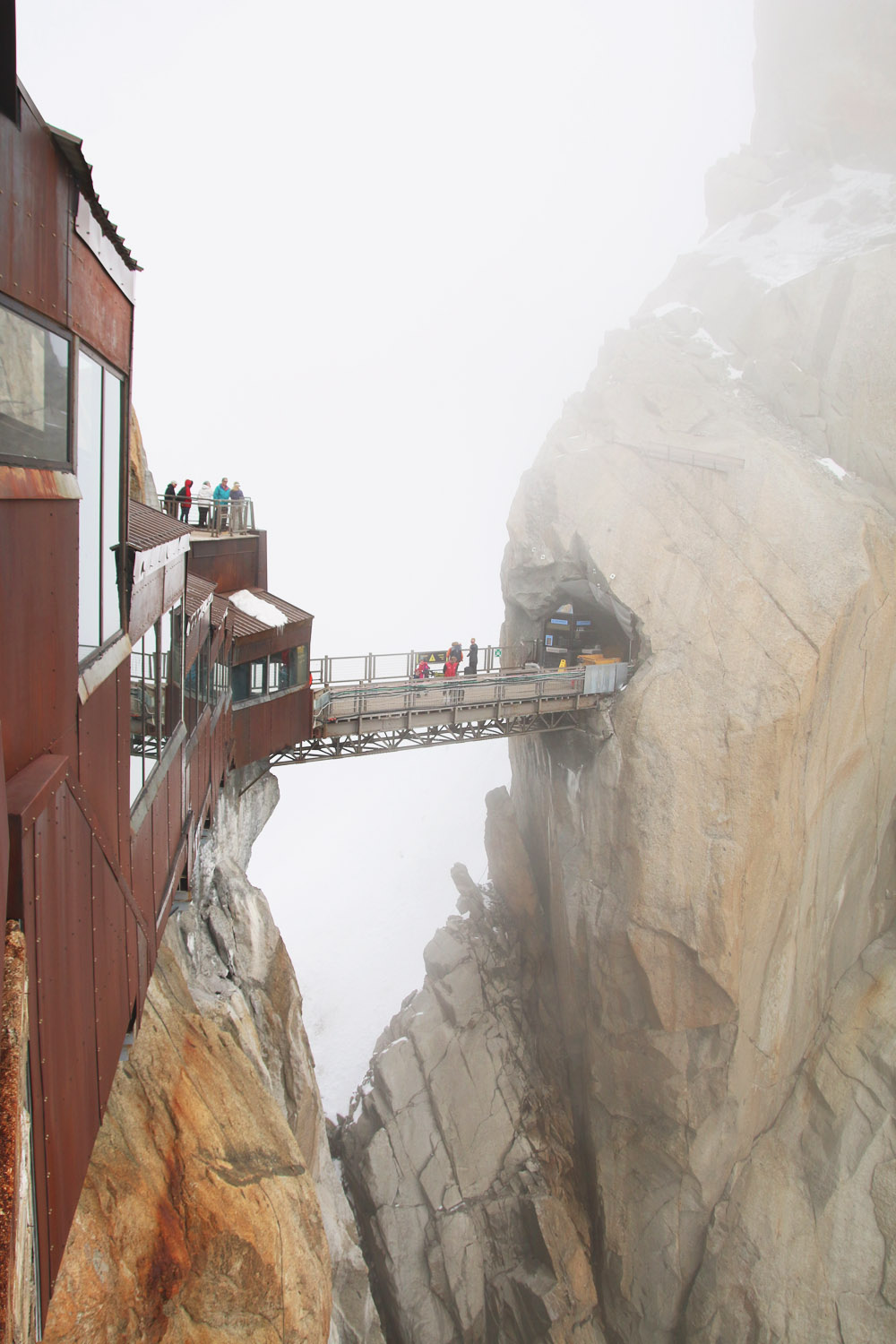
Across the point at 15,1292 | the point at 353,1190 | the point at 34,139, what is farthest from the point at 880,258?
the point at 353,1190

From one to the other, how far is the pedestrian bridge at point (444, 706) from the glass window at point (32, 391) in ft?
48.1

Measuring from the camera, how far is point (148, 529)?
700 cm

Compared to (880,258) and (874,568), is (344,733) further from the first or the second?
(880,258)

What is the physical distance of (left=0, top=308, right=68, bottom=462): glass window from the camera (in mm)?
3369

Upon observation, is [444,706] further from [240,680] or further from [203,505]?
[203,505]

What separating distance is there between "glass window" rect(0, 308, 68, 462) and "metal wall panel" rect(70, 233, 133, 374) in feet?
1.27

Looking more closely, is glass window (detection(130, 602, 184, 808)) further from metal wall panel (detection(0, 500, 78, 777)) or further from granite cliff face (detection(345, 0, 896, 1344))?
granite cliff face (detection(345, 0, 896, 1344))

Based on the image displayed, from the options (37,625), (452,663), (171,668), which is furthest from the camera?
(452,663)

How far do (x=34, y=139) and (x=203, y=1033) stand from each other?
35.0 ft

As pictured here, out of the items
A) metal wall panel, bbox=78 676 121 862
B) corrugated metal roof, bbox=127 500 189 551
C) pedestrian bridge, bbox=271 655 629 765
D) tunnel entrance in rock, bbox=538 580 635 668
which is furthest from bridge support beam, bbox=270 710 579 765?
metal wall panel, bbox=78 676 121 862

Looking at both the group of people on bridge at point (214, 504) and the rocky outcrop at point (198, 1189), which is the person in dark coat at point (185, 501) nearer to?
the group of people on bridge at point (214, 504)

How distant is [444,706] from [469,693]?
2.79 ft

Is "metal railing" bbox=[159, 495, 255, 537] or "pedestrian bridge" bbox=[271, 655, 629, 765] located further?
"pedestrian bridge" bbox=[271, 655, 629, 765]

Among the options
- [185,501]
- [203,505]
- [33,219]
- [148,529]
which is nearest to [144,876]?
[148,529]
